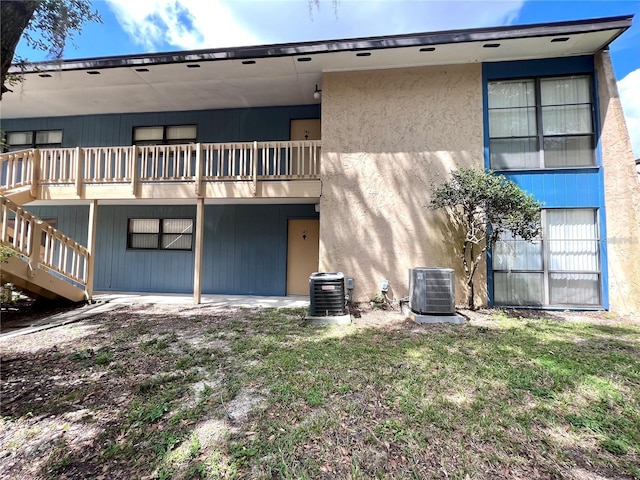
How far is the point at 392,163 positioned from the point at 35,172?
8872 mm

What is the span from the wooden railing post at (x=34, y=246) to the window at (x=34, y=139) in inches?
209

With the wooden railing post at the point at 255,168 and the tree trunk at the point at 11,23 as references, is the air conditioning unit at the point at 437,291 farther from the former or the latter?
the tree trunk at the point at 11,23

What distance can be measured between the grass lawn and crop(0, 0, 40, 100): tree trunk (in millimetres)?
2977

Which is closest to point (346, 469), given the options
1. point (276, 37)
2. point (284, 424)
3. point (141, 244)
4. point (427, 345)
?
point (284, 424)

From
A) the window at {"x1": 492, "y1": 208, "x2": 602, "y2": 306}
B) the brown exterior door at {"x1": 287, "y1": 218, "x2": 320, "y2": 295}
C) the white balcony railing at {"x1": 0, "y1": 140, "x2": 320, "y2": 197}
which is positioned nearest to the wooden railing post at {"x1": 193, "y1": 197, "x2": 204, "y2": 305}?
the white balcony railing at {"x1": 0, "y1": 140, "x2": 320, "y2": 197}

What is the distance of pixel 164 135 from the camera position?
9.39 metres

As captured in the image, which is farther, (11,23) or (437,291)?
(437,291)

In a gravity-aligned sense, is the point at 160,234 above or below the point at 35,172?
below

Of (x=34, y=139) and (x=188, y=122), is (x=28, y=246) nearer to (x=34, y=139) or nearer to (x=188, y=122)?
(x=188, y=122)

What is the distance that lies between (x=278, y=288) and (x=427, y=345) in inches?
202

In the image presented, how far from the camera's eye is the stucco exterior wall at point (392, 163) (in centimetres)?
680

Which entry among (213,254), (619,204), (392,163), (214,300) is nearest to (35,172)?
(213,254)

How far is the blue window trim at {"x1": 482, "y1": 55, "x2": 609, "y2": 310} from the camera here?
6242mm

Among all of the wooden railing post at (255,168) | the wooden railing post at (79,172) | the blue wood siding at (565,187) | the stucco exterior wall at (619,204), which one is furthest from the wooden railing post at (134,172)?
the stucco exterior wall at (619,204)
